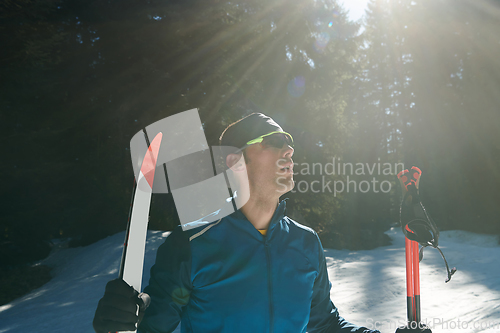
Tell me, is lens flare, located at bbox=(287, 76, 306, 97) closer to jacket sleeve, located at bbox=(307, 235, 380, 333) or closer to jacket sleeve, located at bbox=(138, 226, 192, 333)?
jacket sleeve, located at bbox=(307, 235, 380, 333)

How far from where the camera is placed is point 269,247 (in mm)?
1736

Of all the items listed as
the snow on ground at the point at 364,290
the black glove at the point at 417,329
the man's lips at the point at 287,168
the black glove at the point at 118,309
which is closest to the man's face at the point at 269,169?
the man's lips at the point at 287,168

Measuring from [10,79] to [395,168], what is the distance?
18.3 meters

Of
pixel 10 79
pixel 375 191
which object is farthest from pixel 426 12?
pixel 10 79

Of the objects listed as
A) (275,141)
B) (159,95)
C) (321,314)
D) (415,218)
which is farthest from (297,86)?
(321,314)

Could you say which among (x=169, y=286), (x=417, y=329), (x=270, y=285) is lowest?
(x=417, y=329)

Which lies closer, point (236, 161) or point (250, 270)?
point (250, 270)

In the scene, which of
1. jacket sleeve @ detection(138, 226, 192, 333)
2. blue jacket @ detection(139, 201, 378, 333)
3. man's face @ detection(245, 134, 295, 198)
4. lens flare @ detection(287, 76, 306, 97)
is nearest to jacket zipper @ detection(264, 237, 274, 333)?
blue jacket @ detection(139, 201, 378, 333)

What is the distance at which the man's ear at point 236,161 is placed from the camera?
1.95 metres

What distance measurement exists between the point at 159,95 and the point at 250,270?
7.86 metres

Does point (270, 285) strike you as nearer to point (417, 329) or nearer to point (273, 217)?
point (273, 217)

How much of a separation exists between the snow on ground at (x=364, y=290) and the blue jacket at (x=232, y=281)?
371cm

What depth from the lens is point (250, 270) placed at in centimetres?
164

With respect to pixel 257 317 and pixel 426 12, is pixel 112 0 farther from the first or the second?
pixel 426 12
